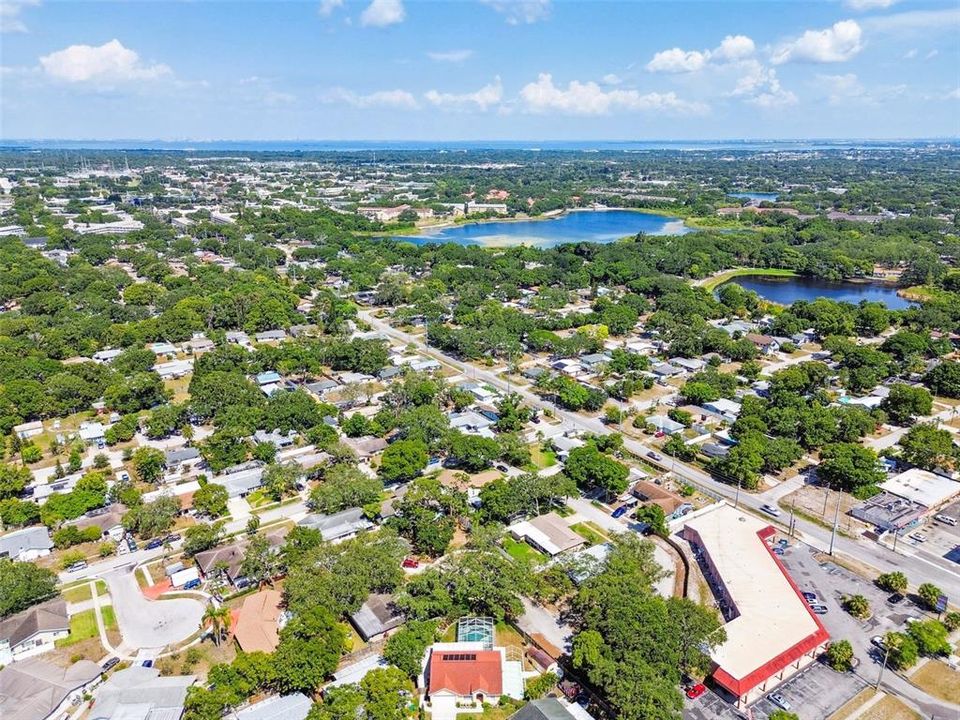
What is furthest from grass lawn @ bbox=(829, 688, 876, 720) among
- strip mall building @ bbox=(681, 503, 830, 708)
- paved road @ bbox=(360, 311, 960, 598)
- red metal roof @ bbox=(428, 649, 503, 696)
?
red metal roof @ bbox=(428, 649, 503, 696)

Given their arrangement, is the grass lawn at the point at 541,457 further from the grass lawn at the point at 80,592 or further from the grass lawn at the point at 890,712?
the grass lawn at the point at 80,592

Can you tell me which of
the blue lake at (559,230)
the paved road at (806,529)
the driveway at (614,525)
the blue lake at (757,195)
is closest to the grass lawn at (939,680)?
the paved road at (806,529)

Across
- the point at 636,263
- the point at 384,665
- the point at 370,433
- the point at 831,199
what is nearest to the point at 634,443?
the point at 370,433

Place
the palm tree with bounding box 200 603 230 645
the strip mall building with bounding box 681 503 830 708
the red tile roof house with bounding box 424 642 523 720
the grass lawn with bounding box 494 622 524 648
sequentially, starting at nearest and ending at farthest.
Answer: the red tile roof house with bounding box 424 642 523 720, the strip mall building with bounding box 681 503 830 708, the palm tree with bounding box 200 603 230 645, the grass lawn with bounding box 494 622 524 648

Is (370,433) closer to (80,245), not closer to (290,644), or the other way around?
(290,644)

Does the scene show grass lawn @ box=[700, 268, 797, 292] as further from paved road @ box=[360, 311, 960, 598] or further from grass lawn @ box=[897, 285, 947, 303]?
paved road @ box=[360, 311, 960, 598]

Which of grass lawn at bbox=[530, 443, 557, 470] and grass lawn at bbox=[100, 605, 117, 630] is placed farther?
grass lawn at bbox=[530, 443, 557, 470]
